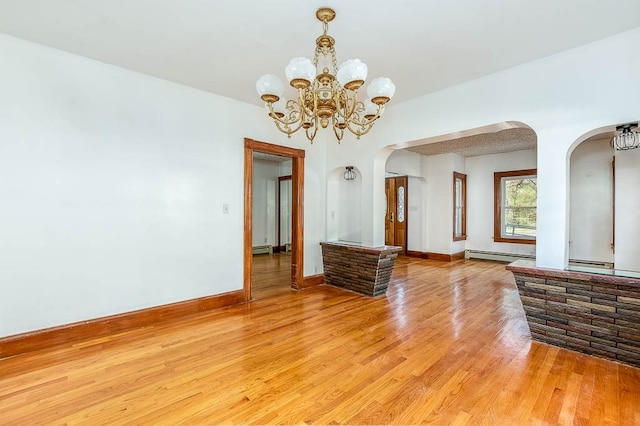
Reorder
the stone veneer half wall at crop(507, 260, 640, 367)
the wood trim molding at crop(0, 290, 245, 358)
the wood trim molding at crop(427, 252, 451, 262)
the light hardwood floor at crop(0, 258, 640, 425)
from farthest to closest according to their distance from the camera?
the wood trim molding at crop(427, 252, 451, 262) → the wood trim molding at crop(0, 290, 245, 358) → the stone veneer half wall at crop(507, 260, 640, 367) → the light hardwood floor at crop(0, 258, 640, 425)

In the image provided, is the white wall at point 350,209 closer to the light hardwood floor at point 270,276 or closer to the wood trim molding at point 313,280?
the wood trim molding at point 313,280

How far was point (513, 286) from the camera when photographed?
491cm

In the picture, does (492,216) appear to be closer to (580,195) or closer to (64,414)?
(580,195)

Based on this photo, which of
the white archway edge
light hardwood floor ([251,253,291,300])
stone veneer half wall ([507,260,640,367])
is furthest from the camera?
light hardwood floor ([251,253,291,300])

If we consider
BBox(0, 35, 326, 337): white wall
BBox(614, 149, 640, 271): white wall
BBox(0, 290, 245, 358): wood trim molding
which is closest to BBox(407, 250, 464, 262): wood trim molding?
BBox(614, 149, 640, 271): white wall

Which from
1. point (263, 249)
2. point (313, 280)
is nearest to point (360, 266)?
point (313, 280)

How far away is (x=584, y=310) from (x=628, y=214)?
182 cm

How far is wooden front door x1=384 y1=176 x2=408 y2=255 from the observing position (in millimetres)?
8188

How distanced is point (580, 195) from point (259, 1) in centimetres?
663

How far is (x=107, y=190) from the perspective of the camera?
3117mm

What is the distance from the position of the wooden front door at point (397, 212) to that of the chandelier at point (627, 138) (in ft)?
18.4

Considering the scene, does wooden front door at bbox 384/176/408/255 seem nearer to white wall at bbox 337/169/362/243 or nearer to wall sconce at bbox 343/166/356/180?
white wall at bbox 337/169/362/243

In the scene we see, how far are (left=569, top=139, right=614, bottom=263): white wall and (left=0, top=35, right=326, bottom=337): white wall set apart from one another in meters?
6.21

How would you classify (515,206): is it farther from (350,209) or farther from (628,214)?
(350,209)
